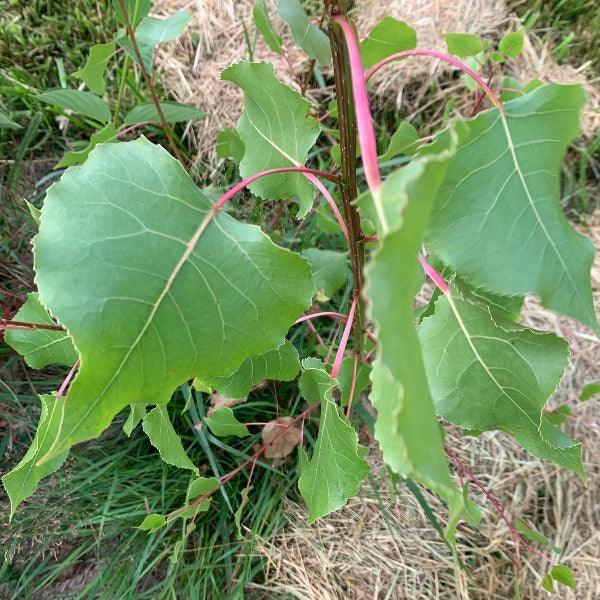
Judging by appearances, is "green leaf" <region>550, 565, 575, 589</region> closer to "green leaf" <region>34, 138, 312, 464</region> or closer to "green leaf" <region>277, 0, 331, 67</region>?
"green leaf" <region>34, 138, 312, 464</region>

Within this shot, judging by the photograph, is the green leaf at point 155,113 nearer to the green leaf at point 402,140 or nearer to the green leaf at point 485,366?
the green leaf at point 402,140

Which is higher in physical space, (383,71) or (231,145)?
(231,145)

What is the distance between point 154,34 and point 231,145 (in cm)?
21

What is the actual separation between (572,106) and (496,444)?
3.28 feet

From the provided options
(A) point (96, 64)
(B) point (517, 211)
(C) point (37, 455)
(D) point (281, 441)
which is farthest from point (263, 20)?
(D) point (281, 441)

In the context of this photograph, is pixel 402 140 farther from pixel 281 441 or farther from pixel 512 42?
pixel 281 441

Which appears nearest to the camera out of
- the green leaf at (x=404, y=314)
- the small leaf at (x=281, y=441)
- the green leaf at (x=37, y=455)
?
the green leaf at (x=404, y=314)

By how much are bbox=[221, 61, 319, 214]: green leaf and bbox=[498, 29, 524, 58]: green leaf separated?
0.41 m

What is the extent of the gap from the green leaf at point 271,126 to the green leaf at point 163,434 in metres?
0.28

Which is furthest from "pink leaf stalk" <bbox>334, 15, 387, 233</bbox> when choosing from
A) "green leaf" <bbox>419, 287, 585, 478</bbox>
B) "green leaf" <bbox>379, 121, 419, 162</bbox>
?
"green leaf" <bbox>379, 121, 419, 162</bbox>

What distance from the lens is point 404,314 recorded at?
0.92ft

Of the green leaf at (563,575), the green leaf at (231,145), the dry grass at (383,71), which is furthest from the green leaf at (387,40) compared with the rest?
the dry grass at (383,71)

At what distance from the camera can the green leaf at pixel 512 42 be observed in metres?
0.84

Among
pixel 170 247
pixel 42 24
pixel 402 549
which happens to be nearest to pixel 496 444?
pixel 402 549
